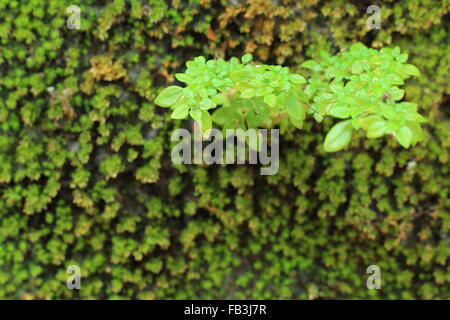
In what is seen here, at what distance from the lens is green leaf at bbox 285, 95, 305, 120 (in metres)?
1.47

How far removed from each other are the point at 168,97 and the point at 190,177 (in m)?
0.88

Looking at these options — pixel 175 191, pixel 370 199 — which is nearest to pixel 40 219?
pixel 175 191

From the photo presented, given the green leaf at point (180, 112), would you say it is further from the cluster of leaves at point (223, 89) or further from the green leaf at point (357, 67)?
the green leaf at point (357, 67)

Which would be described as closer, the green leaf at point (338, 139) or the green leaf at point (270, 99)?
the green leaf at point (338, 139)

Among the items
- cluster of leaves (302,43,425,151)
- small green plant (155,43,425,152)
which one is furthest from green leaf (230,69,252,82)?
cluster of leaves (302,43,425,151)

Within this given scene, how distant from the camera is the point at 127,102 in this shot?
7.09ft

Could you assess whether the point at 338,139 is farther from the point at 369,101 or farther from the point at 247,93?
the point at 247,93

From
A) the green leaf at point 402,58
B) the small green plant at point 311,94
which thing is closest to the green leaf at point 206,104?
the small green plant at point 311,94

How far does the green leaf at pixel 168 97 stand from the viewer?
1.43m

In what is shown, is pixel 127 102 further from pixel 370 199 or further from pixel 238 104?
pixel 370 199

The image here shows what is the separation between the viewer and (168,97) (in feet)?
4.71

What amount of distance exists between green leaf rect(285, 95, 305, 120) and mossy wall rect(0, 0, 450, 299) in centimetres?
70

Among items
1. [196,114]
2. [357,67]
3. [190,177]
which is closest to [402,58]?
[357,67]

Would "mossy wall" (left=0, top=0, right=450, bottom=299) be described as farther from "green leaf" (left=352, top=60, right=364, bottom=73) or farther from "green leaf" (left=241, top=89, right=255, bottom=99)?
"green leaf" (left=241, top=89, right=255, bottom=99)
